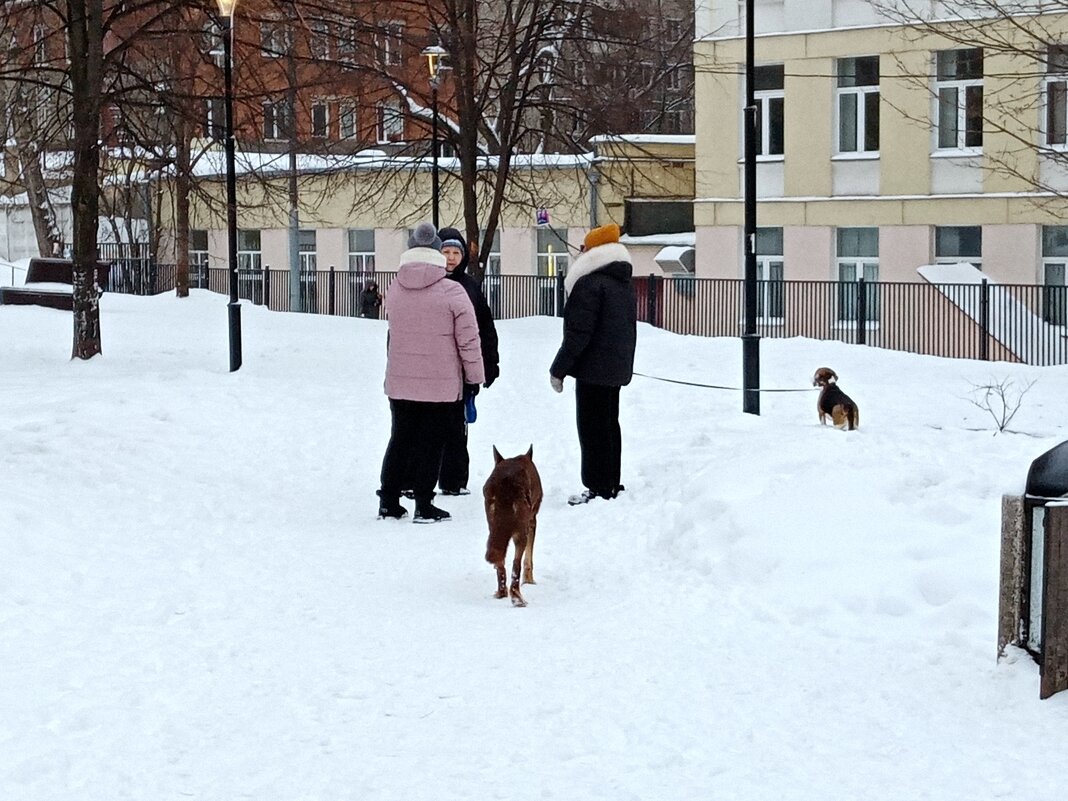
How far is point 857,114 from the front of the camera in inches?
1363

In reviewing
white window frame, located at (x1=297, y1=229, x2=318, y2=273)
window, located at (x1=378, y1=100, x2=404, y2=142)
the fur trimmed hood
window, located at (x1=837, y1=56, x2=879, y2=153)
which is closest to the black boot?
the fur trimmed hood

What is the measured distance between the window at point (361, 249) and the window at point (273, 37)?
20971mm

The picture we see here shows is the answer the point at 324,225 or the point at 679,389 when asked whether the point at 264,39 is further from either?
the point at 324,225

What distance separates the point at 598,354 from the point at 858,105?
81.6ft

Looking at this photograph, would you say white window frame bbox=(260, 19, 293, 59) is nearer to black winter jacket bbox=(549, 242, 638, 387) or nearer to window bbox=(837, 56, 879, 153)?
black winter jacket bbox=(549, 242, 638, 387)

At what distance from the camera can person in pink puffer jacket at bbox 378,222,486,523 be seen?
10.5 metres

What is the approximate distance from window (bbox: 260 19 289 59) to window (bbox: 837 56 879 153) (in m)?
12.0

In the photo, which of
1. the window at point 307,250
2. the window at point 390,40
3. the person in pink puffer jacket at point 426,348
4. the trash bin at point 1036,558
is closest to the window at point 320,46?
the window at point 390,40

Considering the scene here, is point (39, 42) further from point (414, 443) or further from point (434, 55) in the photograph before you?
point (414, 443)

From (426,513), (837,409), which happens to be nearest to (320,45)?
(837,409)

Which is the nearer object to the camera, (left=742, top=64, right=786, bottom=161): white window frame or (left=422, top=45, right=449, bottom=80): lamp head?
(left=422, top=45, right=449, bottom=80): lamp head

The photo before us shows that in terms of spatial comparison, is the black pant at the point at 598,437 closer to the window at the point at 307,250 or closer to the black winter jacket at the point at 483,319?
the black winter jacket at the point at 483,319

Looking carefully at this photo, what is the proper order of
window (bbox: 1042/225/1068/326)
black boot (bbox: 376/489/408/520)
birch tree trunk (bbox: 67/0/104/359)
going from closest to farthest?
1. black boot (bbox: 376/489/408/520)
2. birch tree trunk (bbox: 67/0/104/359)
3. window (bbox: 1042/225/1068/326)

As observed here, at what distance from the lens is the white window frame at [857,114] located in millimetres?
34312
